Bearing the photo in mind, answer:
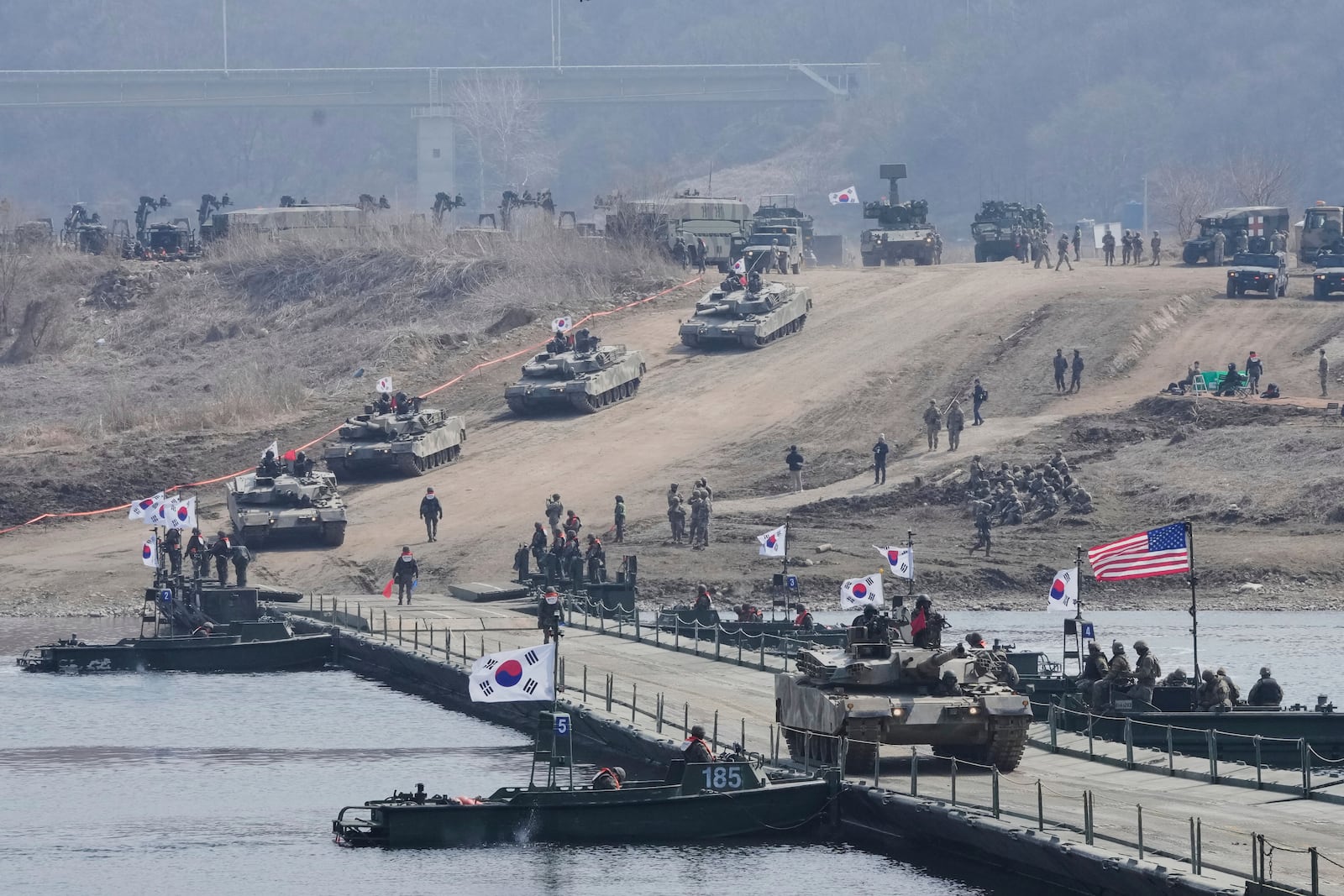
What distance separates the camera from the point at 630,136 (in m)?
188

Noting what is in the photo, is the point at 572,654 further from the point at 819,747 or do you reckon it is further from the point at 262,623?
the point at 819,747

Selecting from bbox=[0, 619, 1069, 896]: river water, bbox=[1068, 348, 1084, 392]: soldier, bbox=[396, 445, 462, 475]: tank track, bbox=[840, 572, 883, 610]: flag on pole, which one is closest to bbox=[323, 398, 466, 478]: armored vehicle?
bbox=[396, 445, 462, 475]: tank track

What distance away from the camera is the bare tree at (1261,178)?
123188 mm

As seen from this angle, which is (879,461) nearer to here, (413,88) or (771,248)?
(771,248)

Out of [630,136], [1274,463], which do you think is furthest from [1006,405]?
[630,136]

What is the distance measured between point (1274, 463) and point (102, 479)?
104 feet

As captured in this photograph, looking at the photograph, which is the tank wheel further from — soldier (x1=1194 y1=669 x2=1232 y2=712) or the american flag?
soldier (x1=1194 y1=669 x2=1232 y2=712)

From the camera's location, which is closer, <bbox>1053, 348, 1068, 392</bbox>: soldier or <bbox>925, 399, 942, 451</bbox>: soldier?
<bbox>925, 399, 942, 451</bbox>: soldier

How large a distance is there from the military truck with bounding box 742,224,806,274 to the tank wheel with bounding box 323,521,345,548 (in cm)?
2757

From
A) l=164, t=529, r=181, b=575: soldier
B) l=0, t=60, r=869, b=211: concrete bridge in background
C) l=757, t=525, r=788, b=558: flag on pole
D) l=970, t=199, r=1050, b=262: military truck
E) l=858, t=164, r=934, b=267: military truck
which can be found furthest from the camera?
l=0, t=60, r=869, b=211: concrete bridge in background

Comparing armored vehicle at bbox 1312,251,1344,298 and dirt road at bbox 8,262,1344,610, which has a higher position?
armored vehicle at bbox 1312,251,1344,298

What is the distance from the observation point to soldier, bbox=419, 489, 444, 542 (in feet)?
198

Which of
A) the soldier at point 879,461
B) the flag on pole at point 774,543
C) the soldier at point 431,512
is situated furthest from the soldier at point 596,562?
the soldier at point 879,461

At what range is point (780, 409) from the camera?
70750 mm
